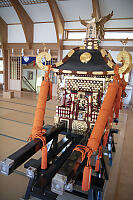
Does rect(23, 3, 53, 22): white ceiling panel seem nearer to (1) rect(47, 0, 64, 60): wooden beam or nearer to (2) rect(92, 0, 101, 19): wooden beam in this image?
(1) rect(47, 0, 64, 60): wooden beam

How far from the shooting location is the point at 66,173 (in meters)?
1.04

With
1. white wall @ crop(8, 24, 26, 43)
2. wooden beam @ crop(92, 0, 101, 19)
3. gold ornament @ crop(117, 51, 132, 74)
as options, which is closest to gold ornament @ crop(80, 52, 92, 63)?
gold ornament @ crop(117, 51, 132, 74)

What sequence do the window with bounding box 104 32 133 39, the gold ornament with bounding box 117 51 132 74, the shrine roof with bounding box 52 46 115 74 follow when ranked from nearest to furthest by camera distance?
the gold ornament with bounding box 117 51 132 74 → the shrine roof with bounding box 52 46 115 74 → the window with bounding box 104 32 133 39

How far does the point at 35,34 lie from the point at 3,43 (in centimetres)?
199

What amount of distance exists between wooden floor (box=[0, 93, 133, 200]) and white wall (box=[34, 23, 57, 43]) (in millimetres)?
4368

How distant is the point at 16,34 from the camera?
7602 mm

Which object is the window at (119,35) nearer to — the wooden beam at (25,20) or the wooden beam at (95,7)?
the wooden beam at (95,7)

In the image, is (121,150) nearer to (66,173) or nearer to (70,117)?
(70,117)

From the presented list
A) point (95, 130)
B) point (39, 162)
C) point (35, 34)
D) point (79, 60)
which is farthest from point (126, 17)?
point (39, 162)

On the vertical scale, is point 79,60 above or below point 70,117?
above

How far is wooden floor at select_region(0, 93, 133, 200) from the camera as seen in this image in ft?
5.03

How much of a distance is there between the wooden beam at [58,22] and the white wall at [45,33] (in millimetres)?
473

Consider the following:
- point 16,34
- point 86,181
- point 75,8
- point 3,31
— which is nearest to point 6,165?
point 86,181

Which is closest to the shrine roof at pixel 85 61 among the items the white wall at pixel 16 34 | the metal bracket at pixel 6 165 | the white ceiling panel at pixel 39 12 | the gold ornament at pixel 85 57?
the gold ornament at pixel 85 57
